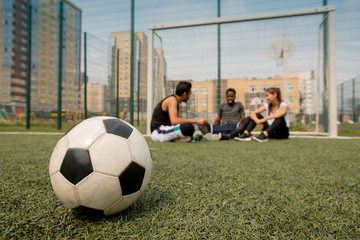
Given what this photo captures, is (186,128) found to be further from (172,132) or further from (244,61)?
(244,61)

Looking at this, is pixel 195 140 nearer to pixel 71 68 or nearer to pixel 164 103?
pixel 164 103

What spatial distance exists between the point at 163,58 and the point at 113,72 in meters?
3.33

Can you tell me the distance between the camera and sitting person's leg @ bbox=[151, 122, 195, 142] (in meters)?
4.04

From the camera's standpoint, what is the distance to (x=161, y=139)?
4.24 meters

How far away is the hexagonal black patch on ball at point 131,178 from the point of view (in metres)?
0.92

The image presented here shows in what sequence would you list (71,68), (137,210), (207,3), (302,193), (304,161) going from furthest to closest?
(71,68), (207,3), (304,161), (302,193), (137,210)

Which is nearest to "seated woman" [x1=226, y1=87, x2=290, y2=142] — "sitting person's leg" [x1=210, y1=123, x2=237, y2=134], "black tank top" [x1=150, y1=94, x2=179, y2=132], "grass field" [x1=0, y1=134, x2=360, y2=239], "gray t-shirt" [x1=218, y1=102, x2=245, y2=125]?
"sitting person's leg" [x1=210, y1=123, x2=237, y2=134]

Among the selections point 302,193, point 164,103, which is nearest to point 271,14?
point 164,103

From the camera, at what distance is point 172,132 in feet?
13.4

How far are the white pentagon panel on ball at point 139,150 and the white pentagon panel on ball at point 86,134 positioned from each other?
15 cm

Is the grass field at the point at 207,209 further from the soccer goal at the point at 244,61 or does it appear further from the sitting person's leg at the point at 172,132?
the soccer goal at the point at 244,61

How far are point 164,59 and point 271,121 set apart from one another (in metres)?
3.71

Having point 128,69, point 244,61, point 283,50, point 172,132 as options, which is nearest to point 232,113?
point 244,61

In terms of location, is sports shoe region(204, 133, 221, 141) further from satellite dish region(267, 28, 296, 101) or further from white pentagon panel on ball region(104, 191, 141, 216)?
white pentagon panel on ball region(104, 191, 141, 216)
